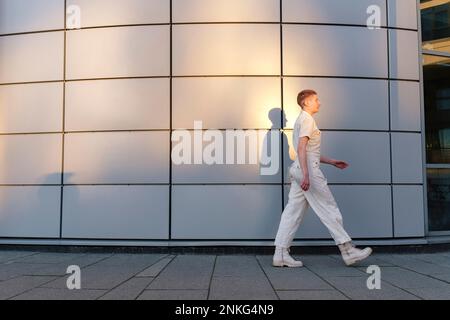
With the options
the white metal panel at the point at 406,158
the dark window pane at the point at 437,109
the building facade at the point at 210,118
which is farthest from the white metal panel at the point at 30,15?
the dark window pane at the point at 437,109

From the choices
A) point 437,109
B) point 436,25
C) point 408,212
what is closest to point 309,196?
point 408,212

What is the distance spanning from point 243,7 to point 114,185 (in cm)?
313

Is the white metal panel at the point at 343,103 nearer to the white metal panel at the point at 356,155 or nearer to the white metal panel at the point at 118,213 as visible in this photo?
the white metal panel at the point at 356,155

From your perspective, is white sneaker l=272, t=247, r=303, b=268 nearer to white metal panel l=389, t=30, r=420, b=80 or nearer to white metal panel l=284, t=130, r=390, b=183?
white metal panel l=284, t=130, r=390, b=183

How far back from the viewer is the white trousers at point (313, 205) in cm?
461

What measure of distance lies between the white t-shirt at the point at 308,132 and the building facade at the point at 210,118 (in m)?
1.00

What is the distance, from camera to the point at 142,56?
585cm

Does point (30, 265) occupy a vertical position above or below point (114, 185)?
below
